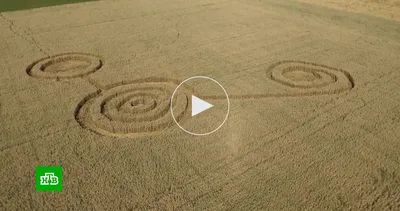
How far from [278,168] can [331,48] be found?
3.64 metres

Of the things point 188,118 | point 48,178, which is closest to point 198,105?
point 188,118

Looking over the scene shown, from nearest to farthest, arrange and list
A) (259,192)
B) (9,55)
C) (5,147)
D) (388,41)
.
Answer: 1. (259,192)
2. (5,147)
3. (9,55)
4. (388,41)

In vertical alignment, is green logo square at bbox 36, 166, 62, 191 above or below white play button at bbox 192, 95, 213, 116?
below

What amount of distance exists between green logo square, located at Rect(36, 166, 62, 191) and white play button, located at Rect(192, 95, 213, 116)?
162 cm

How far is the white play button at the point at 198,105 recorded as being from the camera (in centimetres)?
383

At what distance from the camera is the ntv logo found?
2.78 m

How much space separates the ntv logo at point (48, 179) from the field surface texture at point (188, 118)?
0.09m

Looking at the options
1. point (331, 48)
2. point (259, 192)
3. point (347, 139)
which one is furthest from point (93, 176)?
point (331, 48)

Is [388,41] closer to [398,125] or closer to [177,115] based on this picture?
[398,125]

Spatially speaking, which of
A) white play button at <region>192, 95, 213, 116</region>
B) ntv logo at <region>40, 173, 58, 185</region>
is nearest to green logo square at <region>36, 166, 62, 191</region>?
ntv logo at <region>40, 173, 58, 185</region>

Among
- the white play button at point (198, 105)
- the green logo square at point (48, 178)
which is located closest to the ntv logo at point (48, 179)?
the green logo square at point (48, 178)

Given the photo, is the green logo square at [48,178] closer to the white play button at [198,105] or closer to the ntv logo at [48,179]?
the ntv logo at [48,179]

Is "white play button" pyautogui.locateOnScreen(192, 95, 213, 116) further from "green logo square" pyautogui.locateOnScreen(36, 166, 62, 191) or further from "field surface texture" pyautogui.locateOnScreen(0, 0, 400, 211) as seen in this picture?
"green logo square" pyautogui.locateOnScreen(36, 166, 62, 191)

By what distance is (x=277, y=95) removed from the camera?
13.7ft
